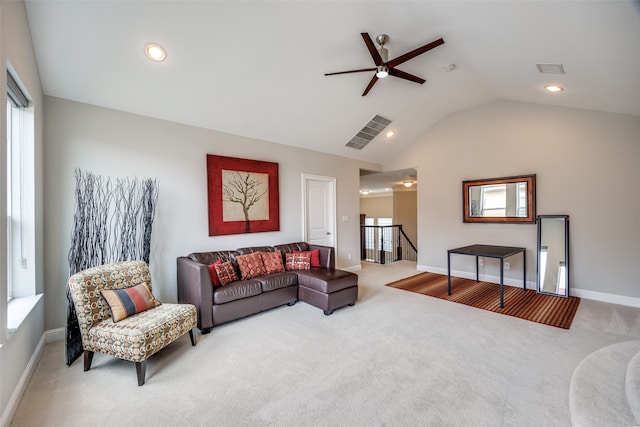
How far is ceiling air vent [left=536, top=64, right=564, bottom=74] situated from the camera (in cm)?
310

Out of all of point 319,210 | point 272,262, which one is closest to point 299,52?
point 272,262

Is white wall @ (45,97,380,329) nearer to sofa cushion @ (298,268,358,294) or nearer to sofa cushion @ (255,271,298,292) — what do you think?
sofa cushion @ (255,271,298,292)

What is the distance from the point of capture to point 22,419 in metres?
1.85

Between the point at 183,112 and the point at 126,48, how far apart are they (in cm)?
102

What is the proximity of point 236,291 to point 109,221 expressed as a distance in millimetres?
1727

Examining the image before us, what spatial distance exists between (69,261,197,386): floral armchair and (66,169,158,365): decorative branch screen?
0.38 meters

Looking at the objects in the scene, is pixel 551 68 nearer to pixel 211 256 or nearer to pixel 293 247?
pixel 293 247

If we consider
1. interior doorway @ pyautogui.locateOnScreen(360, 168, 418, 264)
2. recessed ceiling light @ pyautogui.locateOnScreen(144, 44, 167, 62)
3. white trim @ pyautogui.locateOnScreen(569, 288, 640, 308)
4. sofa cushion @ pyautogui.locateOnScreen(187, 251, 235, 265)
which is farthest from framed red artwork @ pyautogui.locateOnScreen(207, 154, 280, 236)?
white trim @ pyautogui.locateOnScreen(569, 288, 640, 308)

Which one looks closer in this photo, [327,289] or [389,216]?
[327,289]

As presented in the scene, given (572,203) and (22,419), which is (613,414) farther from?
(22,419)

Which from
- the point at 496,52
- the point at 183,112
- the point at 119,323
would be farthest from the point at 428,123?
the point at 119,323

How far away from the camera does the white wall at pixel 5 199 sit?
70.0 inches

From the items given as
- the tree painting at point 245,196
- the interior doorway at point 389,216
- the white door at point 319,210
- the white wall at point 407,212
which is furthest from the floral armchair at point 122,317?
the white wall at point 407,212

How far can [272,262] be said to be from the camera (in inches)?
164
